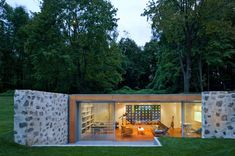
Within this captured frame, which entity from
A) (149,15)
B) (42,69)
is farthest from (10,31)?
Result: (149,15)

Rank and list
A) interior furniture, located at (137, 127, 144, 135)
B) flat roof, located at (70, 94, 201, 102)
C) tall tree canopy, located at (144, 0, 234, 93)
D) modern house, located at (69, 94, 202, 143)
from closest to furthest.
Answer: flat roof, located at (70, 94, 201, 102)
modern house, located at (69, 94, 202, 143)
tall tree canopy, located at (144, 0, 234, 93)
interior furniture, located at (137, 127, 144, 135)

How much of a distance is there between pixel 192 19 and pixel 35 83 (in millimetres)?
18637

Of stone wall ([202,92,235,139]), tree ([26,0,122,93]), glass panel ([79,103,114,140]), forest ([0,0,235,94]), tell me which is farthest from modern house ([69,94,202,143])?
tree ([26,0,122,93])

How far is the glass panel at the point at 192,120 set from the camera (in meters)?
15.3

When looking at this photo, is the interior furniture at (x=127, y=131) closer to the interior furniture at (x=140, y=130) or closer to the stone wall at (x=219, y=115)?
the interior furniture at (x=140, y=130)

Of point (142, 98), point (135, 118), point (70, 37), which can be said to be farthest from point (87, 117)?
point (70, 37)

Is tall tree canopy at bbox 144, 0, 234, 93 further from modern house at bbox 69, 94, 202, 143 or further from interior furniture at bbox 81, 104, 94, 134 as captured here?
interior furniture at bbox 81, 104, 94, 134

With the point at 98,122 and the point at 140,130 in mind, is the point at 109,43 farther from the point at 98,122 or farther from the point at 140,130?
the point at 98,122

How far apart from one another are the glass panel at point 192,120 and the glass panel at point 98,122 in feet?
13.6

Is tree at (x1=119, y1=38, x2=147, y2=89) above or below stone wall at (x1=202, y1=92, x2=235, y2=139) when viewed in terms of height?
above

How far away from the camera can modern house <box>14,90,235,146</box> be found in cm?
1023

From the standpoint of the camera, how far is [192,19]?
19.2m

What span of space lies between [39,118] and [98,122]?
6486 mm

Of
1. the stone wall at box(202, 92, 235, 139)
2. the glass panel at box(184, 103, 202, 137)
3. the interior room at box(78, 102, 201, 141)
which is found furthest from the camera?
the interior room at box(78, 102, 201, 141)
